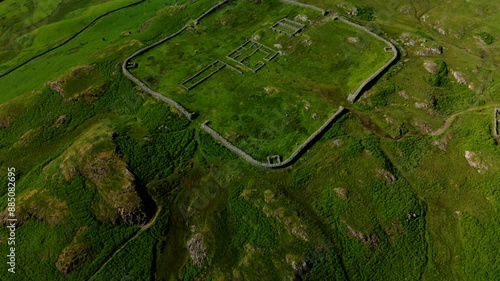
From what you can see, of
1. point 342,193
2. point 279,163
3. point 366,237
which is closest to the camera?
point 366,237

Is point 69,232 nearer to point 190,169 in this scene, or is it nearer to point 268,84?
point 190,169

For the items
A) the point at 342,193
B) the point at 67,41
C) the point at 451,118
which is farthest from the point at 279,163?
the point at 67,41

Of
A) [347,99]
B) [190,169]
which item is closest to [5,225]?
[190,169]

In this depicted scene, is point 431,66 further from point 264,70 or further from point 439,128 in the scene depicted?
point 264,70

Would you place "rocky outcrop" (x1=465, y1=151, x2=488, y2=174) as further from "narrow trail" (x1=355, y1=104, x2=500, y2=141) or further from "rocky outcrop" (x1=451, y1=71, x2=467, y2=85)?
"rocky outcrop" (x1=451, y1=71, x2=467, y2=85)

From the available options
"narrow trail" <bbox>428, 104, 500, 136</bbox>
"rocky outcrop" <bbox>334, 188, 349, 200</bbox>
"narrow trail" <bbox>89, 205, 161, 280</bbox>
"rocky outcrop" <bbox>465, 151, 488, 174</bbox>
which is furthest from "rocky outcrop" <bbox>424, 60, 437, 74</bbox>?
"narrow trail" <bbox>89, 205, 161, 280</bbox>
